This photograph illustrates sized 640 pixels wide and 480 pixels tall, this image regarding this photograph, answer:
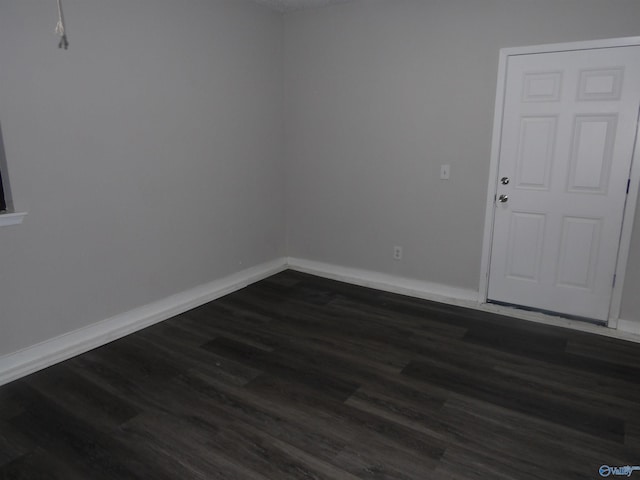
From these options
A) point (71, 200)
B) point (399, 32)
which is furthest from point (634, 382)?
point (71, 200)

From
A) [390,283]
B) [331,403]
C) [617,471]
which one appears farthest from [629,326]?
A: [331,403]

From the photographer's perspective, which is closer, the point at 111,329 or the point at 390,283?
the point at 111,329

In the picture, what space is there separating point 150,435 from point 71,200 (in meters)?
1.59

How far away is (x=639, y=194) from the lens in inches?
122

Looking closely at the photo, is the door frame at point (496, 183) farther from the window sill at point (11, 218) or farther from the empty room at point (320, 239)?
the window sill at point (11, 218)

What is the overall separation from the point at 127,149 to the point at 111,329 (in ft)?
4.19

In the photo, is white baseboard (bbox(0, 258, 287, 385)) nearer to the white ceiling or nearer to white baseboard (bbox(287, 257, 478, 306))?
white baseboard (bbox(287, 257, 478, 306))

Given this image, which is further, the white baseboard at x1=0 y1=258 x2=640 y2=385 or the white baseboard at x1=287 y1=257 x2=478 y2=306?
the white baseboard at x1=287 y1=257 x2=478 y2=306

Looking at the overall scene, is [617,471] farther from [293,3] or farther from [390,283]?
[293,3]

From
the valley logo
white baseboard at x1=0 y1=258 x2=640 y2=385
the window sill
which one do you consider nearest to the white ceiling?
white baseboard at x1=0 y1=258 x2=640 y2=385

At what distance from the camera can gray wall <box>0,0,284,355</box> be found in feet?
8.77

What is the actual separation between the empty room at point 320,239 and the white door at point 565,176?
17mm

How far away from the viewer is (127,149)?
10.5ft

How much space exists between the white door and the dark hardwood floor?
392 millimetres
